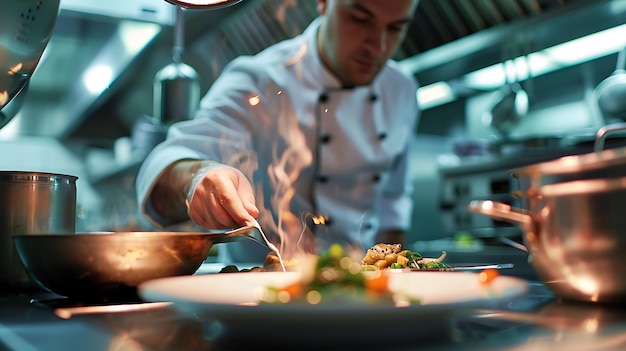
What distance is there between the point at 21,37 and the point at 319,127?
135 centimetres

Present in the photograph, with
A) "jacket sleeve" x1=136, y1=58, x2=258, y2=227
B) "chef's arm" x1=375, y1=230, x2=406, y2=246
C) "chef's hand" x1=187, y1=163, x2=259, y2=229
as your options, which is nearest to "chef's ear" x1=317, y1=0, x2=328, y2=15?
"jacket sleeve" x1=136, y1=58, x2=258, y2=227

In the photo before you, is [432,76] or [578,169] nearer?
[578,169]

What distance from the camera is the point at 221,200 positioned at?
1.15 metres

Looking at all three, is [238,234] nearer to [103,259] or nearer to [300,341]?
[103,259]

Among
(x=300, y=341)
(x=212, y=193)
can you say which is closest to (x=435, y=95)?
(x=212, y=193)

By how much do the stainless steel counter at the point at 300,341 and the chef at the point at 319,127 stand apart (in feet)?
4.08

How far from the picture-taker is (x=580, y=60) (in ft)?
10.2

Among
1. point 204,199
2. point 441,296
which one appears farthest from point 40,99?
point 441,296

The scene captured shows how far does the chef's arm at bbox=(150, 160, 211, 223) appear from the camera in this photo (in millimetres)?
1478

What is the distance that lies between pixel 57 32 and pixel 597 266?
2887mm

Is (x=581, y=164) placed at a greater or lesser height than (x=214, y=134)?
lesser

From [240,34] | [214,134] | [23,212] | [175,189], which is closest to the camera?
[23,212]

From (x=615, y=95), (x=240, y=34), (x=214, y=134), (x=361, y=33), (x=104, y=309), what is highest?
(x=240, y=34)

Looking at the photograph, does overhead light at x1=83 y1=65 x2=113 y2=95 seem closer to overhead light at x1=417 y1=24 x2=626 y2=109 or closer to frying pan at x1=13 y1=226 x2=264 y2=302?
overhead light at x1=417 y1=24 x2=626 y2=109
